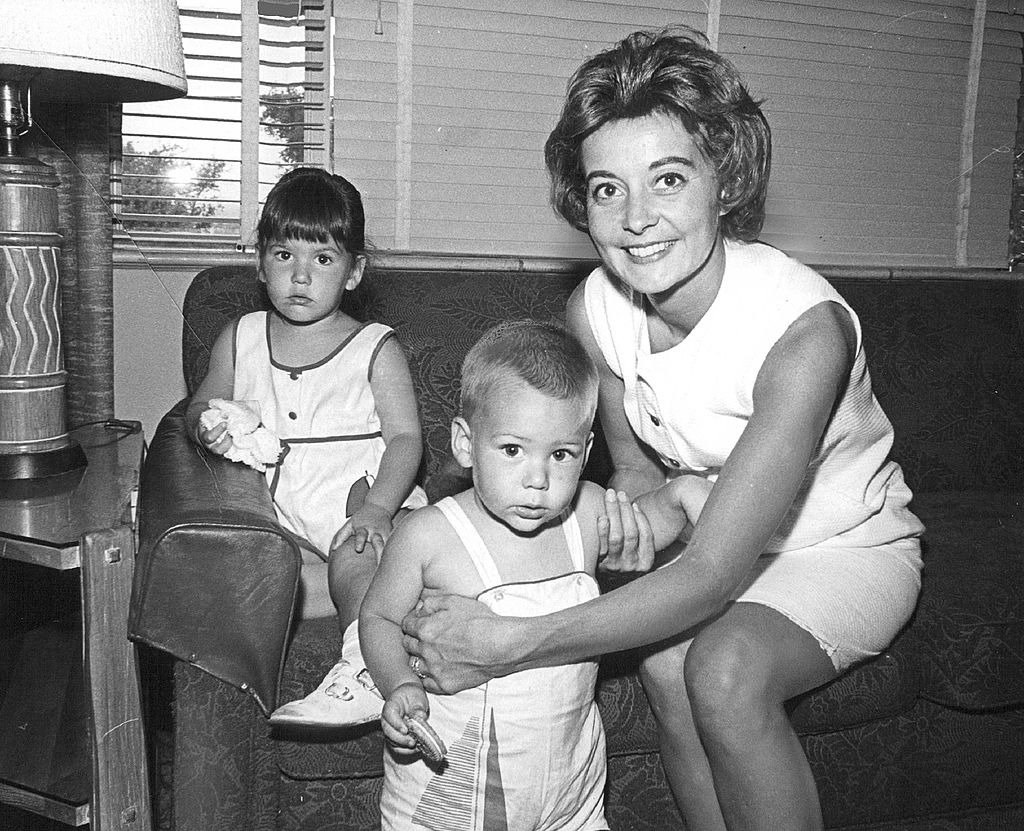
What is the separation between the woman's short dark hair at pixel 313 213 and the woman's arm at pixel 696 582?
72 centimetres

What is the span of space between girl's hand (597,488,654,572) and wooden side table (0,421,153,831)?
0.58 metres

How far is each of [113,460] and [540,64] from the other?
4.31 ft

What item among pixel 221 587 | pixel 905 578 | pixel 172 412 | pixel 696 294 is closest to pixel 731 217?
pixel 696 294

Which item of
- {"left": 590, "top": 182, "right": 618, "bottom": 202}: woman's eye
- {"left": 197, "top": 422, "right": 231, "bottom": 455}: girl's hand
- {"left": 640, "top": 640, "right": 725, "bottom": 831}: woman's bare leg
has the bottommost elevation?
{"left": 640, "top": 640, "right": 725, "bottom": 831}: woman's bare leg

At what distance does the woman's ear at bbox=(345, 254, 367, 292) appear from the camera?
171 cm

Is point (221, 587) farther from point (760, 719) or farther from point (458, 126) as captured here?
point (458, 126)

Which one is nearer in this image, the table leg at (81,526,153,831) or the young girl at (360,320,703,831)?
the young girl at (360,320,703,831)

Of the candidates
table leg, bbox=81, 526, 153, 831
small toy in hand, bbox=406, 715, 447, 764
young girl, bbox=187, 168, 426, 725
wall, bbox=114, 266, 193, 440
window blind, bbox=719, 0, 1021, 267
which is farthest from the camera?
window blind, bbox=719, 0, 1021, 267

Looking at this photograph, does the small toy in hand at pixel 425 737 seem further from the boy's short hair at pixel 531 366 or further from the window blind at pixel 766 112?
the window blind at pixel 766 112

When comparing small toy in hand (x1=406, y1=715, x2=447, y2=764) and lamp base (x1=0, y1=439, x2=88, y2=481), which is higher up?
lamp base (x1=0, y1=439, x2=88, y2=481)

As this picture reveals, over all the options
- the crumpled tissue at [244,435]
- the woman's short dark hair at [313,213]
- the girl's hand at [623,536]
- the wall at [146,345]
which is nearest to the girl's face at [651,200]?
the girl's hand at [623,536]

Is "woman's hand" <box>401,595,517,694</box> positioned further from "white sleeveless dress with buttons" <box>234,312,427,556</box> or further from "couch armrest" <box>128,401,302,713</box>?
"white sleeveless dress with buttons" <box>234,312,427,556</box>

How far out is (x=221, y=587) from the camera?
1.22 meters

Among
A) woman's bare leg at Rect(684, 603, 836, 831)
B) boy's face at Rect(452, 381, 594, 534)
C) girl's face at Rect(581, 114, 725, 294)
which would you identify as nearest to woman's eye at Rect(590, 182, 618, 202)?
girl's face at Rect(581, 114, 725, 294)
